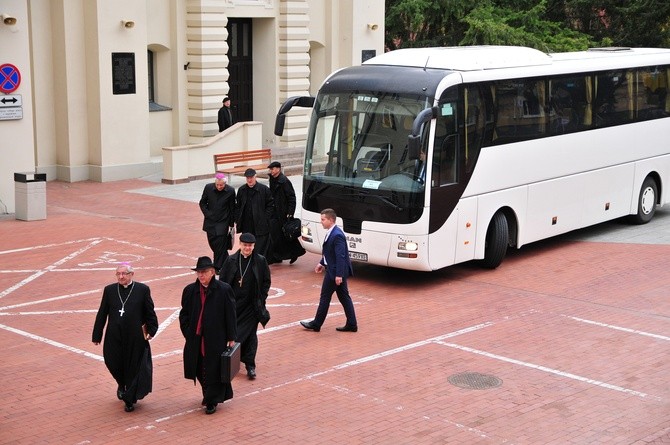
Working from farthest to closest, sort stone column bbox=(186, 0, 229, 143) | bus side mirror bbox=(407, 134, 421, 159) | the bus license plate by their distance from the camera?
stone column bbox=(186, 0, 229, 143) < the bus license plate < bus side mirror bbox=(407, 134, 421, 159)

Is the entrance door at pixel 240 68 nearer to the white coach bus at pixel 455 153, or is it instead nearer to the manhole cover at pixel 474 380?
the white coach bus at pixel 455 153

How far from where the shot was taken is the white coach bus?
17312 mm

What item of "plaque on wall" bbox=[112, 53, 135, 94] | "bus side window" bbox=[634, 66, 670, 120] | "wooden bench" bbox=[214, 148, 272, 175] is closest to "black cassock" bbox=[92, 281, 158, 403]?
"bus side window" bbox=[634, 66, 670, 120]

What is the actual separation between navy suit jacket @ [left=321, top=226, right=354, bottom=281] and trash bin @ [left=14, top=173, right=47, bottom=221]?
405 inches

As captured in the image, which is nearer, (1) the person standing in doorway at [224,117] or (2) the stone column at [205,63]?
(1) the person standing in doorway at [224,117]

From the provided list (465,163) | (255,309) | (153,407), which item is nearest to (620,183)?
(465,163)

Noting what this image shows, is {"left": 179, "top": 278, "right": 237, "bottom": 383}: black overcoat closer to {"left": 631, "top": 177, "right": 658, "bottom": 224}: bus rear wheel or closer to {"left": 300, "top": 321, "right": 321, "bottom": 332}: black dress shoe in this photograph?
{"left": 300, "top": 321, "right": 321, "bottom": 332}: black dress shoe

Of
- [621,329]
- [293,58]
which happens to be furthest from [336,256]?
[293,58]

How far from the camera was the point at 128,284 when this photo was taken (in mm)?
11609

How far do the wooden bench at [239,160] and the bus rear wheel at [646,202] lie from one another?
990cm

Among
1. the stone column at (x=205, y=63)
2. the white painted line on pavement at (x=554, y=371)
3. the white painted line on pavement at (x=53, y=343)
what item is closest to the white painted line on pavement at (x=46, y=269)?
the white painted line on pavement at (x=53, y=343)

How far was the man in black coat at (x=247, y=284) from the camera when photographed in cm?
1273

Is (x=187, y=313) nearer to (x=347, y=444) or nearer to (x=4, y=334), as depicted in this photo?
(x=347, y=444)

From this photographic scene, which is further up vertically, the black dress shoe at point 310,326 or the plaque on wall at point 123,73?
the plaque on wall at point 123,73
